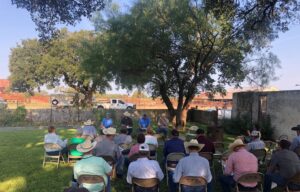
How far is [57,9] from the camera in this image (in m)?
9.78

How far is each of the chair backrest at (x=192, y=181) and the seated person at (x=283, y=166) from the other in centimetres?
177

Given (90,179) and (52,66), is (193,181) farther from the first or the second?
(52,66)

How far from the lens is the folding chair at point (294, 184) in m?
6.92

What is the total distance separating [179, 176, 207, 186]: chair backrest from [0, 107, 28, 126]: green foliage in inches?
931

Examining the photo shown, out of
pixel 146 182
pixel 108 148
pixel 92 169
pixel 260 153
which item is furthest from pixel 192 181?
pixel 260 153

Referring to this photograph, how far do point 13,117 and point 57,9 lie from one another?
20.2 metres

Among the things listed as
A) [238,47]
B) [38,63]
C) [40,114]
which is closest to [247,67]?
[238,47]

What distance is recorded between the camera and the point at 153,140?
10695 mm

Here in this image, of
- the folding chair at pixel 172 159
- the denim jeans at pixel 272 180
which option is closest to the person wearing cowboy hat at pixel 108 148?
the folding chair at pixel 172 159

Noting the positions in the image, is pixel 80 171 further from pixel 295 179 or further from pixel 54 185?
pixel 295 179

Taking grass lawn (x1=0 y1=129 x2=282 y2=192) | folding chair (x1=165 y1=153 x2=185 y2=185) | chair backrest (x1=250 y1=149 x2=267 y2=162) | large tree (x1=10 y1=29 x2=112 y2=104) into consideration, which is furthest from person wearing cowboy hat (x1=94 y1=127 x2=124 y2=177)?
large tree (x1=10 y1=29 x2=112 y2=104)

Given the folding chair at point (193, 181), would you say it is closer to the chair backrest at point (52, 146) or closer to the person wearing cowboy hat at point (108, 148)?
the person wearing cowboy hat at point (108, 148)

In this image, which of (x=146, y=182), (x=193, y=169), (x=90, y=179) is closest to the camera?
A: (x=90, y=179)

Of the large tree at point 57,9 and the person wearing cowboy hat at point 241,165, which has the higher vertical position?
the large tree at point 57,9
